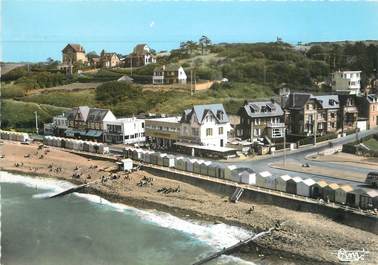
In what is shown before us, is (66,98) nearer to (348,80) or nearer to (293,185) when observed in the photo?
(348,80)

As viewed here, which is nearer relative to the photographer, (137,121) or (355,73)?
(137,121)

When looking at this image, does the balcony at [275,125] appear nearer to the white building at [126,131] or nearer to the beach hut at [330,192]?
the white building at [126,131]

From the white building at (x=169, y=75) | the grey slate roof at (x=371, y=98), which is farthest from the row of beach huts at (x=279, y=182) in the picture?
the white building at (x=169, y=75)

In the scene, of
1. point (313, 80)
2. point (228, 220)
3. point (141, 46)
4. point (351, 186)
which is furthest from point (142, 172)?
point (141, 46)

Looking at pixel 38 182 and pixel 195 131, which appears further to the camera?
pixel 195 131

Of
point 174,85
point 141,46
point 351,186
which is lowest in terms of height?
point 351,186

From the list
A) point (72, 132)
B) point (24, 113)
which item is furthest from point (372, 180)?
point (24, 113)

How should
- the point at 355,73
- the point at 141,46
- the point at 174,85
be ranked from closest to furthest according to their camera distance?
the point at 355,73 → the point at 174,85 → the point at 141,46

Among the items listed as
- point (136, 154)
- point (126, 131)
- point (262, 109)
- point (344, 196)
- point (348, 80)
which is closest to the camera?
point (344, 196)

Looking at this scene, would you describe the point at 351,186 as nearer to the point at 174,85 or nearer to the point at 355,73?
the point at 355,73
